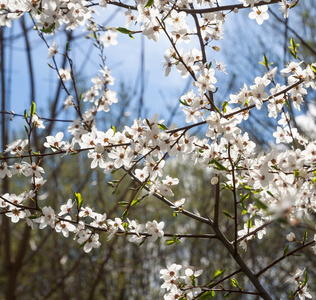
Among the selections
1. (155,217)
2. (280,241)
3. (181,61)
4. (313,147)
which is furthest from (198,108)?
(155,217)

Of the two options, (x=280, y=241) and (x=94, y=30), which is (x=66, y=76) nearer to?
(x=94, y=30)

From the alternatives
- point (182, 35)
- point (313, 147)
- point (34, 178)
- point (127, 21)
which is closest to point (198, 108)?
point (182, 35)

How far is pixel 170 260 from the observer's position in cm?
700

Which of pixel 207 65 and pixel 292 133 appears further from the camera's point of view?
pixel 292 133

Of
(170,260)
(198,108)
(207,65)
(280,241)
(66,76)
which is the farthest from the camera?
(170,260)

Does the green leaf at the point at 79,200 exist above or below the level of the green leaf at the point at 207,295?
above

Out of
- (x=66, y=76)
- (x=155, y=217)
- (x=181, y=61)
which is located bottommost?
(x=181, y=61)

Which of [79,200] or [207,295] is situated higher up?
[79,200]

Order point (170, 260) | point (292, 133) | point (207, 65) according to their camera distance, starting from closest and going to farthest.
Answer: point (207, 65), point (292, 133), point (170, 260)

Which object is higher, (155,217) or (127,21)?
(155,217)

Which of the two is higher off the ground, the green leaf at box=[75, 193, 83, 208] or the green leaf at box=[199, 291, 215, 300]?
the green leaf at box=[75, 193, 83, 208]

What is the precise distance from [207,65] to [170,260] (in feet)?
18.8

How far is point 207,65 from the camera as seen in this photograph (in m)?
1.77

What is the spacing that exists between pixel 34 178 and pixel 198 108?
773mm
